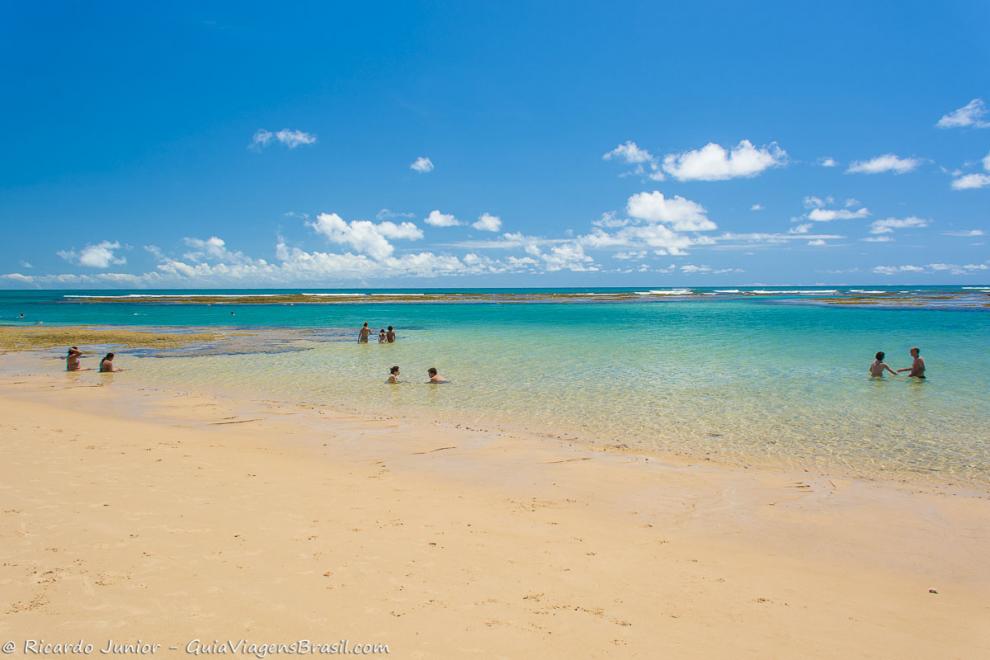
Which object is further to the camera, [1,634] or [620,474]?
[620,474]

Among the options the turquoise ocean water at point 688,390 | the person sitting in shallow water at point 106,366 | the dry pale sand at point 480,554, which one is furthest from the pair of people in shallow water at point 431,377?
the person sitting in shallow water at point 106,366

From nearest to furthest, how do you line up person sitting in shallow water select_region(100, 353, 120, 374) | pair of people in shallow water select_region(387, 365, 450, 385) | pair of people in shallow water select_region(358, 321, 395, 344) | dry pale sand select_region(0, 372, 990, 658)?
dry pale sand select_region(0, 372, 990, 658) → pair of people in shallow water select_region(387, 365, 450, 385) → person sitting in shallow water select_region(100, 353, 120, 374) → pair of people in shallow water select_region(358, 321, 395, 344)

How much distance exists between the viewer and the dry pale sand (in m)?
5.38

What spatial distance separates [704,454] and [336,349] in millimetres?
26090

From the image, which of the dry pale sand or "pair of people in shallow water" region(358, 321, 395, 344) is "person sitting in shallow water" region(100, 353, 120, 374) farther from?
"pair of people in shallow water" region(358, 321, 395, 344)

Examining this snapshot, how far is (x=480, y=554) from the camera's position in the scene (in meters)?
7.12

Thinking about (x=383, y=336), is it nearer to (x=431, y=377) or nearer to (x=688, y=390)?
(x=431, y=377)

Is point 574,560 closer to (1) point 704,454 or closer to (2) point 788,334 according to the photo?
(1) point 704,454

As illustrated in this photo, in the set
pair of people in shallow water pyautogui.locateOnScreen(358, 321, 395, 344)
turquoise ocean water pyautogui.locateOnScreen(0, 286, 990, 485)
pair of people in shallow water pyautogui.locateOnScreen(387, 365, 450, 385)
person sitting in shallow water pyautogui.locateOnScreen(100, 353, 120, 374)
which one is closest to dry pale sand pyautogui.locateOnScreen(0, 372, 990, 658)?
turquoise ocean water pyautogui.locateOnScreen(0, 286, 990, 485)

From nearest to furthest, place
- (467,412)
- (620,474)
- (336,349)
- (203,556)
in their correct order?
(203,556)
(620,474)
(467,412)
(336,349)

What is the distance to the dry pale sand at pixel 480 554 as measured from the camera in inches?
212

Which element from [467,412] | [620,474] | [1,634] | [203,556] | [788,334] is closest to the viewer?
[1,634]

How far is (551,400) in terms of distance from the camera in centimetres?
1819

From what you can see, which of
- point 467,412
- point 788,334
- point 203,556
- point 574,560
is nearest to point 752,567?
point 574,560
